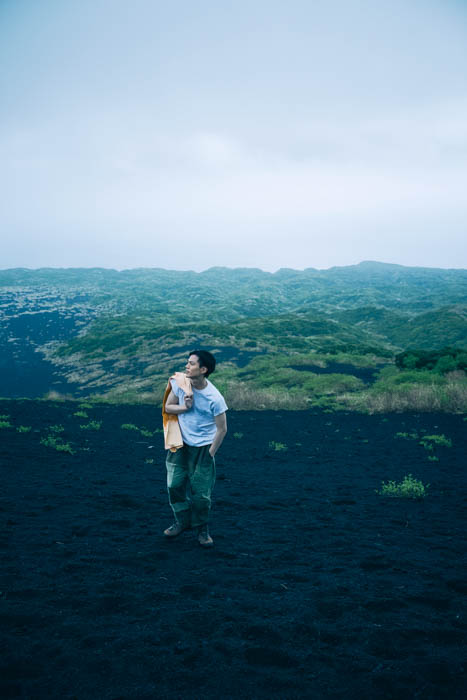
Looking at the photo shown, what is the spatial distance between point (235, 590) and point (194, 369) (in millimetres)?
2123

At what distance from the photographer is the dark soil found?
254 cm

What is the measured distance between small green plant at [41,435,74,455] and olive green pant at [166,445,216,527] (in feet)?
18.5

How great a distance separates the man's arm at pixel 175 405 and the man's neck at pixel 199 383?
14 cm

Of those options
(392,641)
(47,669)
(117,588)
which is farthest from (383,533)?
(47,669)

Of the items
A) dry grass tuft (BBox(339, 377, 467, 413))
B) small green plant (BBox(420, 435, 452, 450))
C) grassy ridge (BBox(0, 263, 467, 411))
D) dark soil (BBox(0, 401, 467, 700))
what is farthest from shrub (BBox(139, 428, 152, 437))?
dry grass tuft (BBox(339, 377, 467, 413))

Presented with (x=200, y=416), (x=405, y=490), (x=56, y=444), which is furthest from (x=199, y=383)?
(x=56, y=444)

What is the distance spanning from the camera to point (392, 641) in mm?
2953

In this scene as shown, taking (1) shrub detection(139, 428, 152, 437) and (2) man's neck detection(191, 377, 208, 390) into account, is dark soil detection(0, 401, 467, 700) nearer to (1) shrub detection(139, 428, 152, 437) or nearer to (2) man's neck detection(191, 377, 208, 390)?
(2) man's neck detection(191, 377, 208, 390)

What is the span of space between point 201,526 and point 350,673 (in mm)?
2239

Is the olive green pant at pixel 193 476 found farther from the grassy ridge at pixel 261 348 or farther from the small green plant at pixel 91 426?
the grassy ridge at pixel 261 348

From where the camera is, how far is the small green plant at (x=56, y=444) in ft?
29.7

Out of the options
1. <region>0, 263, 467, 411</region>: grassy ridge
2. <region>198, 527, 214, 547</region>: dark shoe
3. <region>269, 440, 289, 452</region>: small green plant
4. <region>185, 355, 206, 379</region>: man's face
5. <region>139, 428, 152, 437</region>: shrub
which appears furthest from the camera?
<region>0, 263, 467, 411</region>: grassy ridge

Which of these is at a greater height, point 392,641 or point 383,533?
point 392,641

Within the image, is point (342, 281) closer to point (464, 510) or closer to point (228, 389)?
point (228, 389)
